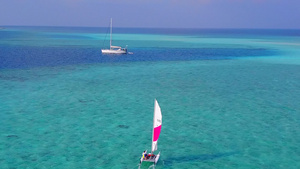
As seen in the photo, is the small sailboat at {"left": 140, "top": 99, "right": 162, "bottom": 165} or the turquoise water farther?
the turquoise water

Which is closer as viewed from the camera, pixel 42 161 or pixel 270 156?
pixel 42 161

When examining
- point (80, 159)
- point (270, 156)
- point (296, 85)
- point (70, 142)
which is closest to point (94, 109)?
point (70, 142)

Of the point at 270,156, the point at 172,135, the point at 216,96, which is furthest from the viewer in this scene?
the point at 216,96

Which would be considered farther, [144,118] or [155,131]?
[144,118]

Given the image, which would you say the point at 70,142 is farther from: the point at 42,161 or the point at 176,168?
the point at 176,168

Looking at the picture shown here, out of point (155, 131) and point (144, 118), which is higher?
point (155, 131)

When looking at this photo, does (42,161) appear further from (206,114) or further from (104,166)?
(206,114)

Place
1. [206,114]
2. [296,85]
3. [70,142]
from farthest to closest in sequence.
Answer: [296,85] < [206,114] < [70,142]

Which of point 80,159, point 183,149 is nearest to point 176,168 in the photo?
point 183,149

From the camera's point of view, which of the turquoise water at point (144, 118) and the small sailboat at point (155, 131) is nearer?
the small sailboat at point (155, 131)
